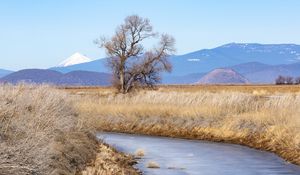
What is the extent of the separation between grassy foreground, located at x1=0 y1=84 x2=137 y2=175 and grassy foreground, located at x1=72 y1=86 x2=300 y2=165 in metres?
4.48

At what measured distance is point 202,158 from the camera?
77.7ft

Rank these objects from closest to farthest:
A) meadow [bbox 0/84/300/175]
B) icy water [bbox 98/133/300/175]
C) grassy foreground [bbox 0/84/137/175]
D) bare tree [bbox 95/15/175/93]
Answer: grassy foreground [bbox 0/84/137/175], meadow [bbox 0/84/300/175], icy water [bbox 98/133/300/175], bare tree [bbox 95/15/175/93]

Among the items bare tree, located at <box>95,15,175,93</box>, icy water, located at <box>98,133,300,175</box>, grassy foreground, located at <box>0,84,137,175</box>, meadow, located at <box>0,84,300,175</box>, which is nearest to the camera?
grassy foreground, located at <box>0,84,137,175</box>

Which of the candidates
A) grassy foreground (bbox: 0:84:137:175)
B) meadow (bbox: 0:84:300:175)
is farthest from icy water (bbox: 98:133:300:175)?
grassy foreground (bbox: 0:84:137:175)

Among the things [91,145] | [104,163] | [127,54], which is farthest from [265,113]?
[127,54]

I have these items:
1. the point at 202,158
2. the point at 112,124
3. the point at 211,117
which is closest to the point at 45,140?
the point at 202,158

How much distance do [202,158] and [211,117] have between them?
9.95 m

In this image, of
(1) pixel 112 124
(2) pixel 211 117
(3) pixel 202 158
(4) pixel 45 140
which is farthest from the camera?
(1) pixel 112 124

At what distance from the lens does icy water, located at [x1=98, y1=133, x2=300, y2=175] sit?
19906 millimetres

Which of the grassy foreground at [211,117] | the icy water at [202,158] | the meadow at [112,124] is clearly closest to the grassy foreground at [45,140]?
the meadow at [112,124]

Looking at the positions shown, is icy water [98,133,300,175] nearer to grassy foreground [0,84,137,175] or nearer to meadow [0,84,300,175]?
meadow [0,84,300,175]

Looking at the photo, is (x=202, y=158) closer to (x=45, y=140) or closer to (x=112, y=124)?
(x=45, y=140)

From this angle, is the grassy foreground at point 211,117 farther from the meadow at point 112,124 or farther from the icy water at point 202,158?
the icy water at point 202,158

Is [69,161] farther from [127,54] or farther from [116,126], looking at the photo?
[127,54]
